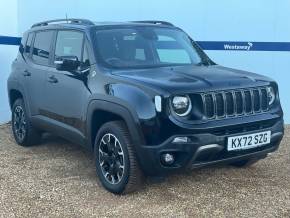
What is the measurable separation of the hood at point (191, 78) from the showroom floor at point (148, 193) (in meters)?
1.09

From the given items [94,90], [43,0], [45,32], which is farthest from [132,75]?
[43,0]

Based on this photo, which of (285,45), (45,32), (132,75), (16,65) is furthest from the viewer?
(285,45)

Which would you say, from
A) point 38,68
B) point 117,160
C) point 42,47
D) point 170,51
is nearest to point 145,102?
point 117,160

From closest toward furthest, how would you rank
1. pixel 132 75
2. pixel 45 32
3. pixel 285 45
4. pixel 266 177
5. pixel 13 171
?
pixel 132 75
pixel 266 177
pixel 13 171
pixel 45 32
pixel 285 45

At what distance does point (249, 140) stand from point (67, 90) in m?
2.10

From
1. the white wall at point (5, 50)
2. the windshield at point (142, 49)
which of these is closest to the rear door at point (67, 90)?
the windshield at point (142, 49)

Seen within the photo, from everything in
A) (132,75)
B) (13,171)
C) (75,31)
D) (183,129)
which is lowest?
(13,171)

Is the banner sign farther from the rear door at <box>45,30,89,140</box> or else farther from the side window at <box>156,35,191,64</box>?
the rear door at <box>45,30,89,140</box>

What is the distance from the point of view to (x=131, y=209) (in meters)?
4.29

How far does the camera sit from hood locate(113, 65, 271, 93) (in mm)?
4188

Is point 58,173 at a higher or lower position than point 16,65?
lower

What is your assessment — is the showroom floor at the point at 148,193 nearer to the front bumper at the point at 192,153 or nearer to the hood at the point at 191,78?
the front bumper at the point at 192,153

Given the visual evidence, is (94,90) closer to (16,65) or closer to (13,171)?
(13,171)

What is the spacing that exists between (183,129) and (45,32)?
2863mm
